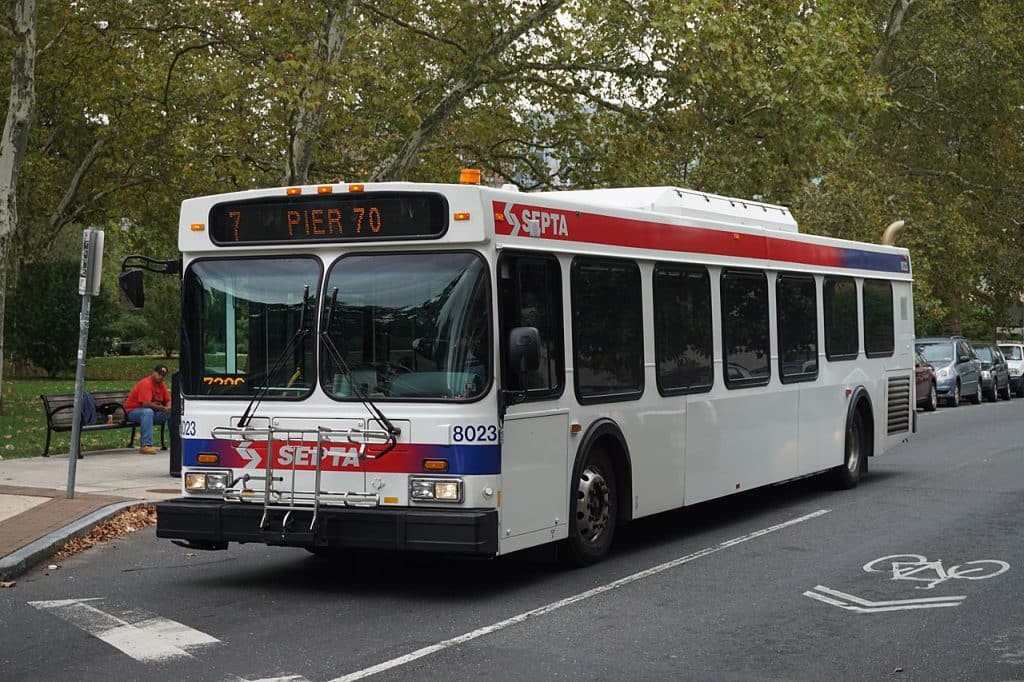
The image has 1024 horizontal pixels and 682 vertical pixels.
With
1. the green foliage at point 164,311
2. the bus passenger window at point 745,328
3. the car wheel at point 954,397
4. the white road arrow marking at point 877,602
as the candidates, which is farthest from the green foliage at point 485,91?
the green foliage at point 164,311

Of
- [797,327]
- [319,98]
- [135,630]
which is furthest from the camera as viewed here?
[319,98]

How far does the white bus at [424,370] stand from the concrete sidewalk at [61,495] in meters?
2.04

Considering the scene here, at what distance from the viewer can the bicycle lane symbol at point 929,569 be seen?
1051 centimetres

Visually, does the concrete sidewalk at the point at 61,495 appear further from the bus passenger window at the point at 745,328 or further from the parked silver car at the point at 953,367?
the parked silver car at the point at 953,367

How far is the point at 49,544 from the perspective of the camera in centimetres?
1190

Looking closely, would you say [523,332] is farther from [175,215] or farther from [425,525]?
[175,215]

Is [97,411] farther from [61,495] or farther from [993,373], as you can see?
[993,373]

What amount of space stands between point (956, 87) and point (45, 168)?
28607 millimetres

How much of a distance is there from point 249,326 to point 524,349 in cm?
211

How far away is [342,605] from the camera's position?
9609mm

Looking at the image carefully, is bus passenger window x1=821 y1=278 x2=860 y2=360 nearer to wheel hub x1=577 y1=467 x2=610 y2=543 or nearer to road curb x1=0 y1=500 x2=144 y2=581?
wheel hub x1=577 y1=467 x2=610 y2=543

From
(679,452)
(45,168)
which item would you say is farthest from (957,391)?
(679,452)

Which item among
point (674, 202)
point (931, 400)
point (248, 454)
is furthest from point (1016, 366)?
point (248, 454)

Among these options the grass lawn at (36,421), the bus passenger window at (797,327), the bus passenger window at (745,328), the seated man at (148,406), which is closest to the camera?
the bus passenger window at (745,328)
